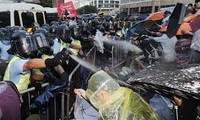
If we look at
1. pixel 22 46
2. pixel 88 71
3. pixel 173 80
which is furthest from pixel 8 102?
pixel 88 71

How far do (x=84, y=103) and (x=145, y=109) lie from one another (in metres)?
0.66

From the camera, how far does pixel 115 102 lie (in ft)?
6.01

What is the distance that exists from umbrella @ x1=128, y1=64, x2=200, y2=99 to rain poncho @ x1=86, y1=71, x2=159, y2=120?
10 cm

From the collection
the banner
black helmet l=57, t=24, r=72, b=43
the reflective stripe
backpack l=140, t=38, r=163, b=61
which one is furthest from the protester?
the banner

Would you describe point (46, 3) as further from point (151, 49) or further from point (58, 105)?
point (58, 105)

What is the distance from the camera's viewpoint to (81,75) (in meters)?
5.08

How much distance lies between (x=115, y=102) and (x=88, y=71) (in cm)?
326

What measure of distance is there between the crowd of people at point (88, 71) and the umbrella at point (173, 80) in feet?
0.31

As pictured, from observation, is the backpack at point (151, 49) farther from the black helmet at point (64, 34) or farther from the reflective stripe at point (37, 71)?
the reflective stripe at point (37, 71)

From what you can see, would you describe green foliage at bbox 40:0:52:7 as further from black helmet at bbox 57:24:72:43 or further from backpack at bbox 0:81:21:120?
backpack at bbox 0:81:21:120

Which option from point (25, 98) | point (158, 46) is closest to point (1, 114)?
point (25, 98)

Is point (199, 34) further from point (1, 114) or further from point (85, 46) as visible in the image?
point (85, 46)

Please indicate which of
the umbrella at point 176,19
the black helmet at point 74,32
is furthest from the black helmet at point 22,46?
the black helmet at point 74,32

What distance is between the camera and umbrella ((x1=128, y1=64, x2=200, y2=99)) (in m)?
1.68
